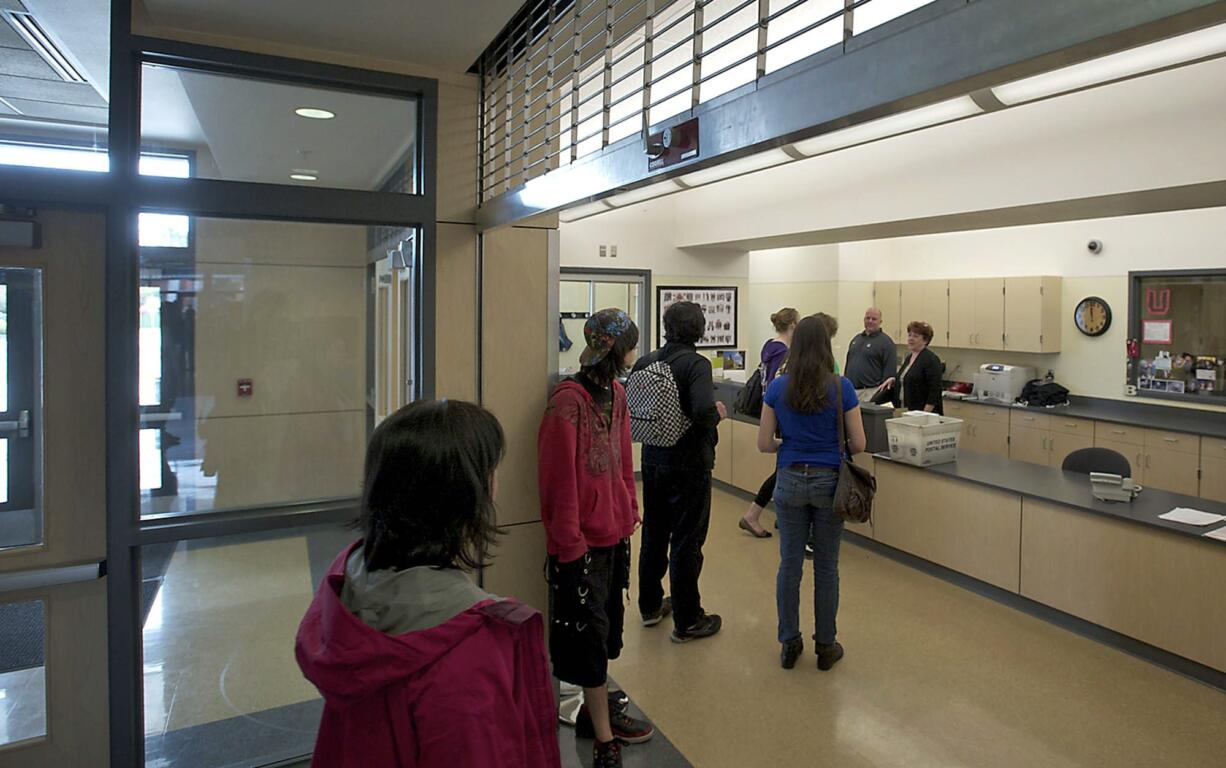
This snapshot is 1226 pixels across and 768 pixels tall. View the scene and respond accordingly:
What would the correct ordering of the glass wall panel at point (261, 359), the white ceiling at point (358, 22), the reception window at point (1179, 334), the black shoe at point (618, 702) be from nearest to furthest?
the white ceiling at point (358, 22), the glass wall panel at point (261, 359), the black shoe at point (618, 702), the reception window at point (1179, 334)

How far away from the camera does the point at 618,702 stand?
2.78 m

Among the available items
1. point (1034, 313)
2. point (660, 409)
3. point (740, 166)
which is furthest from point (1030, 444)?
point (740, 166)

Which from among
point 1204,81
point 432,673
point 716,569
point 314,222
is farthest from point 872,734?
point 1204,81

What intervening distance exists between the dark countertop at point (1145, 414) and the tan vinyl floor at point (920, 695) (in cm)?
275

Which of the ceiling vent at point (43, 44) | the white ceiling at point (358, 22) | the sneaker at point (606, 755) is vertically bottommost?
the sneaker at point (606, 755)

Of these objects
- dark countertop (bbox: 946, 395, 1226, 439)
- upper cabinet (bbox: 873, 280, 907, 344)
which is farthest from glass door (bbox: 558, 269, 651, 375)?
dark countertop (bbox: 946, 395, 1226, 439)

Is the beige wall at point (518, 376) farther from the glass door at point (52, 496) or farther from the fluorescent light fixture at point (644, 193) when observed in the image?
the glass door at point (52, 496)

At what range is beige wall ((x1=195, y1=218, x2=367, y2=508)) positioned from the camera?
2342 millimetres

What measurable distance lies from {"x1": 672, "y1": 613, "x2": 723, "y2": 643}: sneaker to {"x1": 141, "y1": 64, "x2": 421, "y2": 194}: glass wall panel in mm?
2320

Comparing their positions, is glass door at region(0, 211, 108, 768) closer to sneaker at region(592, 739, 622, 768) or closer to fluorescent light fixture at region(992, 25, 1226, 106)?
sneaker at region(592, 739, 622, 768)

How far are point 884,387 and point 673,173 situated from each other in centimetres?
499

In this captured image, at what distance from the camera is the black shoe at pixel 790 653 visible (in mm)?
3252

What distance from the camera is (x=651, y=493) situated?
11.1 ft

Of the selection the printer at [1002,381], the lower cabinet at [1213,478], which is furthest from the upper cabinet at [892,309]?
the lower cabinet at [1213,478]
